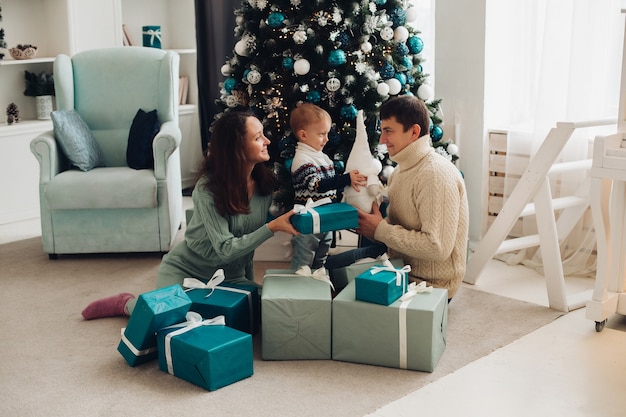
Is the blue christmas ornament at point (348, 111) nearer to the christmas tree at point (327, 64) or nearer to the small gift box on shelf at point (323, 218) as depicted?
the christmas tree at point (327, 64)

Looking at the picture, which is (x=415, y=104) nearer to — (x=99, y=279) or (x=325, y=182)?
(x=325, y=182)

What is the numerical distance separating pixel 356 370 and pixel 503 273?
1357 millimetres

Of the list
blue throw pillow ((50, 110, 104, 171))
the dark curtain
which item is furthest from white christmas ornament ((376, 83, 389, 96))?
the dark curtain

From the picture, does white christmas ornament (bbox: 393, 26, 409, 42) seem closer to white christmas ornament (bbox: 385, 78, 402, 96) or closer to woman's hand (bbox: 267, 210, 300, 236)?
white christmas ornament (bbox: 385, 78, 402, 96)

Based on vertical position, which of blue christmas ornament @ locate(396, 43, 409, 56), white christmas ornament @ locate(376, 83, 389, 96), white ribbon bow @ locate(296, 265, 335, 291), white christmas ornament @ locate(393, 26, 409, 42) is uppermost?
white christmas ornament @ locate(393, 26, 409, 42)

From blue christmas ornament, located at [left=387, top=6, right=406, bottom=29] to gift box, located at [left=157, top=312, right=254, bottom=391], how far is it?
1.78m

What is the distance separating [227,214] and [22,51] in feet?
8.75

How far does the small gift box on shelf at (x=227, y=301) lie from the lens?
288 cm

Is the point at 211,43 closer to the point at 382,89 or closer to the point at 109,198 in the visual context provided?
the point at 109,198

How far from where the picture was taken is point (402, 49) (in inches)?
147

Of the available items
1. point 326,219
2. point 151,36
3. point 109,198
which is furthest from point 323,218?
point 151,36

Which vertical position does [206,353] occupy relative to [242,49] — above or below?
below

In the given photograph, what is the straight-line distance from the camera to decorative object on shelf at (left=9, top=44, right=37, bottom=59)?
496 cm

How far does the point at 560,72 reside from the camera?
3.79 meters
